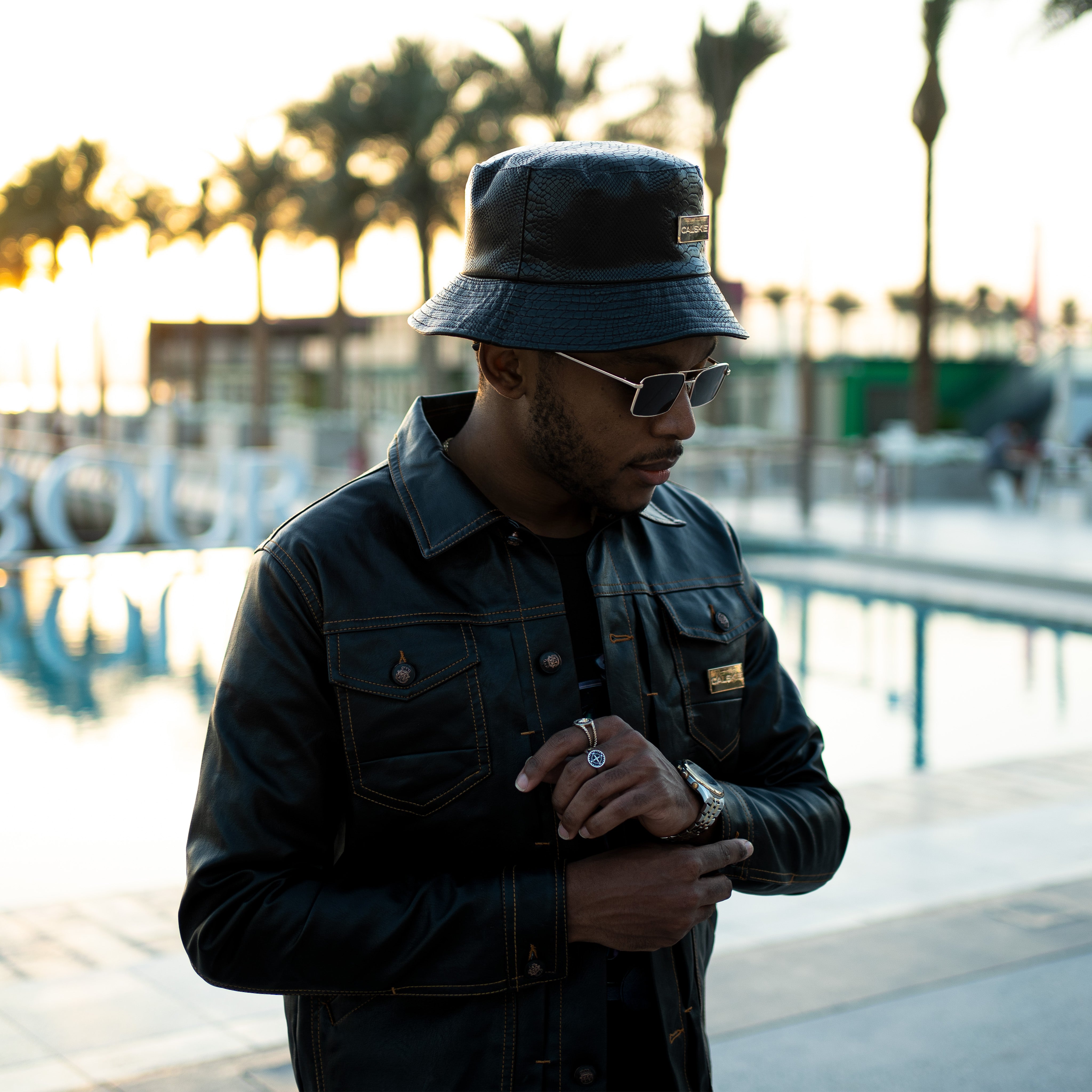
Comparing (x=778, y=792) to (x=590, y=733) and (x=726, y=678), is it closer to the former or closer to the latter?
(x=726, y=678)

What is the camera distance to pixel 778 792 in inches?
79.5

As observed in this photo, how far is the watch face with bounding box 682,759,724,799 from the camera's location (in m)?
1.79

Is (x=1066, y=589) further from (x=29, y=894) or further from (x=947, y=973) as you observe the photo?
(x=29, y=894)

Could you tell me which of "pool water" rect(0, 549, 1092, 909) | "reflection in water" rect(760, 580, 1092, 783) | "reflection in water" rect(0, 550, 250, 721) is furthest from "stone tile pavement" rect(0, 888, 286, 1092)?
"reflection in water" rect(0, 550, 250, 721)

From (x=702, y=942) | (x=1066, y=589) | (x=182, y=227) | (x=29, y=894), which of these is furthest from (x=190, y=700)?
(x=182, y=227)

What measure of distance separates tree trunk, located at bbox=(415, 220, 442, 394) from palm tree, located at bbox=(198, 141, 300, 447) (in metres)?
5.16

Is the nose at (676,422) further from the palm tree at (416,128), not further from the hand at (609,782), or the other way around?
the palm tree at (416,128)

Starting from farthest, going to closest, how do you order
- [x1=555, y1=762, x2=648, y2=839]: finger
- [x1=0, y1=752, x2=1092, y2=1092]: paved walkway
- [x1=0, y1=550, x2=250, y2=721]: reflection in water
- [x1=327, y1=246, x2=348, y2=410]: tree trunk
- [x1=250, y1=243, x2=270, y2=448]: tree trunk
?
[x1=250, y1=243, x2=270, y2=448]: tree trunk < [x1=327, y1=246, x2=348, y2=410]: tree trunk < [x1=0, y1=550, x2=250, y2=721]: reflection in water < [x1=0, y1=752, x2=1092, y2=1092]: paved walkway < [x1=555, y1=762, x2=648, y2=839]: finger

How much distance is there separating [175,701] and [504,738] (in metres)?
7.83

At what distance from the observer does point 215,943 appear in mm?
1692

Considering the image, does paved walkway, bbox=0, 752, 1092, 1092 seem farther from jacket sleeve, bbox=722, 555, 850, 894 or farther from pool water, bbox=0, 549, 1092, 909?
jacket sleeve, bbox=722, 555, 850, 894

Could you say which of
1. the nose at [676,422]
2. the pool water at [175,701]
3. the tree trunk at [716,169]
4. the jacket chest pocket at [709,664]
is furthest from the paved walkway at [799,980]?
the tree trunk at [716,169]

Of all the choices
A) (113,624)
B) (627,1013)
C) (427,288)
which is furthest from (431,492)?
(427,288)

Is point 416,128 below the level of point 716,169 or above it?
above
